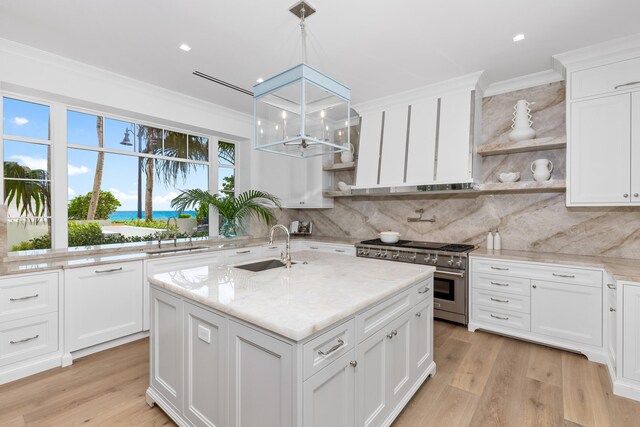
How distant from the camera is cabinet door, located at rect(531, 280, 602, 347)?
2640 mm

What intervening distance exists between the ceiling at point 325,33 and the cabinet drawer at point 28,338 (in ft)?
7.57

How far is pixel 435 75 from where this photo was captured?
3.27m

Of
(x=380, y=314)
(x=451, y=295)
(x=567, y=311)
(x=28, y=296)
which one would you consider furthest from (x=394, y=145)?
(x=28, y=296)

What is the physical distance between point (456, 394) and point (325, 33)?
291cm

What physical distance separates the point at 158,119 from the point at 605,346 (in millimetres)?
5052

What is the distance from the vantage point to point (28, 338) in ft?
7.85

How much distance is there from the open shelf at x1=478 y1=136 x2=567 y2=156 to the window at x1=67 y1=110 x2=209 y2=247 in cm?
375

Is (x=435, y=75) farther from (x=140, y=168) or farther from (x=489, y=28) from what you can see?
(x=140, y=168)

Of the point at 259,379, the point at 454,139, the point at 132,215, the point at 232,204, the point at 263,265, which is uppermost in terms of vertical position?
the point at 454,139

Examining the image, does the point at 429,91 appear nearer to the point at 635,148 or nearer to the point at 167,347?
the point at 635,148

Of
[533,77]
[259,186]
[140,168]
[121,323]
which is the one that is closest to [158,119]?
[140,168]

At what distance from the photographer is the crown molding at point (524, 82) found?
3.19 meters

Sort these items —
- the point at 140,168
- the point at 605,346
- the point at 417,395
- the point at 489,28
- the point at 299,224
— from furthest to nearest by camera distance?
the point at 299,224 → the point at 140,168 → the point at 605,346 → the point at 489,28 → the point at 417,395

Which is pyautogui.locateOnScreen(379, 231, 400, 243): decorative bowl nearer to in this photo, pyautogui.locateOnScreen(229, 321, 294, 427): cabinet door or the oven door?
the oven door
